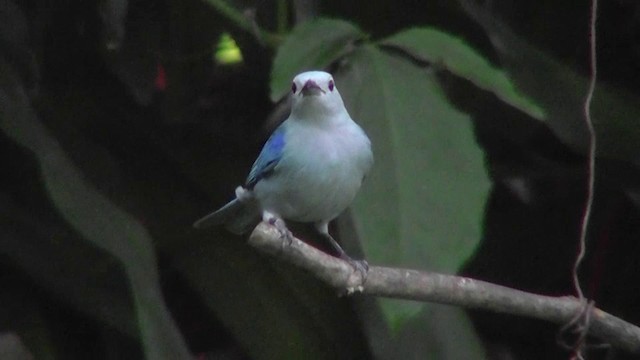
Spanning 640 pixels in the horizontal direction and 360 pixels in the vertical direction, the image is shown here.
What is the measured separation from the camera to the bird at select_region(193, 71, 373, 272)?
1.21m

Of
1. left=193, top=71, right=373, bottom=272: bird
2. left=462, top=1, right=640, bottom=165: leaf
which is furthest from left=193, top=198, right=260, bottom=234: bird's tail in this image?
left=462, top=1, right=640, bottom=165: leaf

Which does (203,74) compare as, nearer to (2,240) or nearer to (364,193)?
(2,240)

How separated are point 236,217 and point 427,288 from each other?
332 mm

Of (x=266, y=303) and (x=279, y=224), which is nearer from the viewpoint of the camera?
(x=279, y=224)

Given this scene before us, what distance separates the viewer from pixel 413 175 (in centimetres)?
122

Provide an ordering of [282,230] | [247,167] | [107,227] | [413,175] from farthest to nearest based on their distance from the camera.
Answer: [247,167], [107,227], [413,175], [282,230]

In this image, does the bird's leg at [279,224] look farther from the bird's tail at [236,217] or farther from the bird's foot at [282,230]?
the bird's tail at [236,217]

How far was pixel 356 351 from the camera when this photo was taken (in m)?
1.55

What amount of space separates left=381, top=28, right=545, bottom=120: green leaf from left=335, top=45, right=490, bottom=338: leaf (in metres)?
0.03

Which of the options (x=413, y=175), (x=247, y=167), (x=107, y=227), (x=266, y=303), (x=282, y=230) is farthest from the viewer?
(x=247, y=167)

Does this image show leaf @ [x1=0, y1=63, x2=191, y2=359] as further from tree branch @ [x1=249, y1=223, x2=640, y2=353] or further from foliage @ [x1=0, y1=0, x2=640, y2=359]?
tree branch @ [x1=249, y1=223, x2=640, y2=353]

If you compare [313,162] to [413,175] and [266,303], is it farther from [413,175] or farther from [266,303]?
[266,303]

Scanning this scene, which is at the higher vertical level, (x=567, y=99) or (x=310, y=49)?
(x=310, y=49)

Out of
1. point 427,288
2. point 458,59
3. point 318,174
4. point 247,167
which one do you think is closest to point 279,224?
point 318,174
